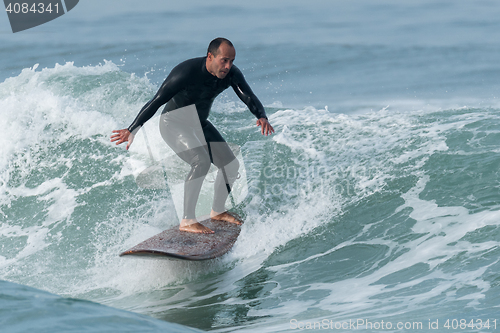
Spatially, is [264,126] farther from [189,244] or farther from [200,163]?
[189,244]

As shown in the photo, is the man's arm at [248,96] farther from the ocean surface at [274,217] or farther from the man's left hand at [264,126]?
the ocean surface at [274,217]

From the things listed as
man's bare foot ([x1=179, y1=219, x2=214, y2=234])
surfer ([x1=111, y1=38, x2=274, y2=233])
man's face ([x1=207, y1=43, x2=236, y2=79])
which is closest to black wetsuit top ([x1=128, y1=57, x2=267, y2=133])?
surfer ([x1=111, y1=38, x2=274, y2=233])

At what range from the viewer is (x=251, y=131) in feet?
29.0

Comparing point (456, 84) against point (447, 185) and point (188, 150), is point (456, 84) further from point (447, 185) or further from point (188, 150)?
point (188, 150)

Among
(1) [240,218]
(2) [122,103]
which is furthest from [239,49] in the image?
(1) [240,218]

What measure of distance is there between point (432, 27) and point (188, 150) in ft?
53.3

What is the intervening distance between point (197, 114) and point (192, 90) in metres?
0.30

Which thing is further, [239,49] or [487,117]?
[239,49]

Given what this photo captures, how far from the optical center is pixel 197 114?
5230 millimetres

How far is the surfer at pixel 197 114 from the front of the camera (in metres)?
4.86

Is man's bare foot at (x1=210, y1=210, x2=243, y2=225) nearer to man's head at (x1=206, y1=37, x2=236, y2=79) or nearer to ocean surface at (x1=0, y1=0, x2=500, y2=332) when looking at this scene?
ocean surface at (x1=0, y1=0, x2=500, y2=332)

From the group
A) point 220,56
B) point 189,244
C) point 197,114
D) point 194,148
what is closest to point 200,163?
point 194,148

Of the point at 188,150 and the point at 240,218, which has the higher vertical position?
the point at 188,150

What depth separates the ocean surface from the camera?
151 inches
